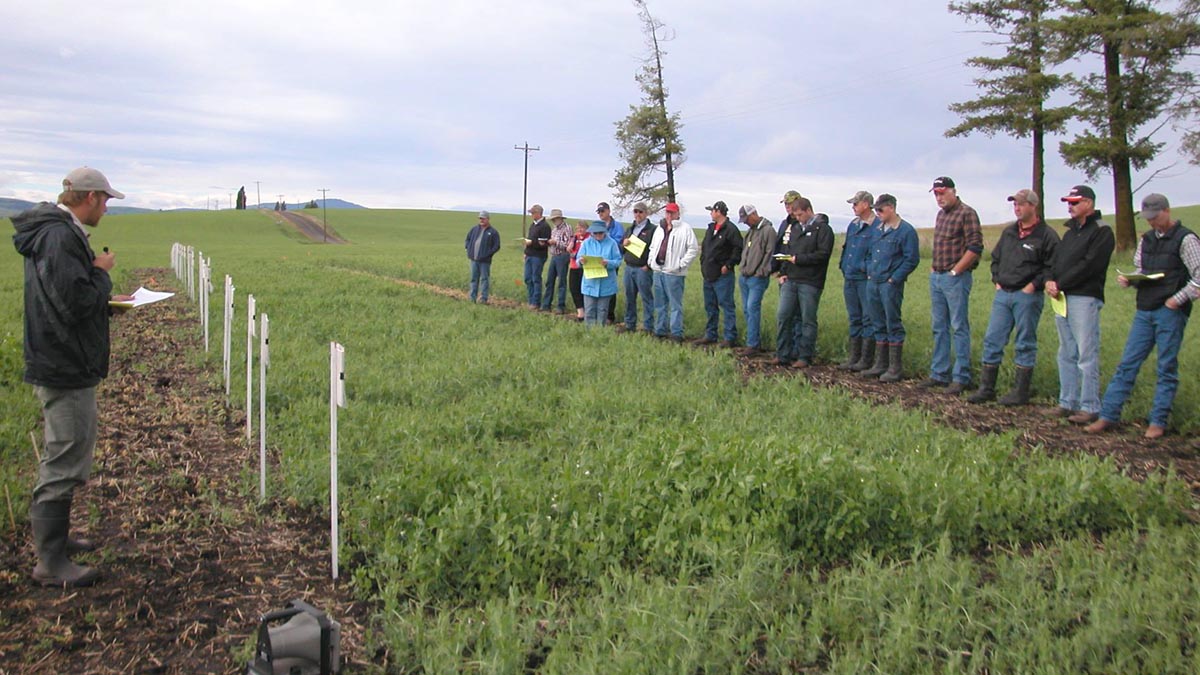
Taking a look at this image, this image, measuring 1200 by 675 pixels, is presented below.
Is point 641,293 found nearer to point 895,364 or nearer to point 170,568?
point 895,364

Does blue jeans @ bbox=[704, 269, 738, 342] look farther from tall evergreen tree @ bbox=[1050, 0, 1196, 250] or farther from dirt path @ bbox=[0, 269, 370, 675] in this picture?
tall evergreen tree @ bbox=[1050, 0, 1196, 250]

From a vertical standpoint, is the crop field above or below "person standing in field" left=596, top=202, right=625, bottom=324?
below

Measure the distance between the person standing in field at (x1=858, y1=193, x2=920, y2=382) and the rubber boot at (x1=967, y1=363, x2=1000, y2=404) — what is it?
3.91ft

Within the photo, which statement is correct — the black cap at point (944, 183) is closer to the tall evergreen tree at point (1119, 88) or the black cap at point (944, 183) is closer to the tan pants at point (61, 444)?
the tan pants at point (61, 444)

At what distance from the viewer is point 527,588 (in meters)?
4.50

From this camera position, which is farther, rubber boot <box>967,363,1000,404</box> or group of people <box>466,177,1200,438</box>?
rubber boot <box>967,363,1000,404</box>

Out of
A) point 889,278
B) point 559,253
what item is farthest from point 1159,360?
point 559,253

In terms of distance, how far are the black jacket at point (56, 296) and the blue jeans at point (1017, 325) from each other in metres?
7.81

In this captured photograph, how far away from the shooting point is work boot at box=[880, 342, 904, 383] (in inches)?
388

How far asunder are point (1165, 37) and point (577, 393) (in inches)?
988

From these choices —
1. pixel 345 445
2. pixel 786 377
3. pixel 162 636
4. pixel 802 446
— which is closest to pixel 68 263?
pixel 162 636

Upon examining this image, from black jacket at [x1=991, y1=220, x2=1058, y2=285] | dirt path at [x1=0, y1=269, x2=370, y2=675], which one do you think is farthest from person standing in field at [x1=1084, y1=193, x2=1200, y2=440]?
dirt path at [x1=0, y1=269, x2=370, y2=675]

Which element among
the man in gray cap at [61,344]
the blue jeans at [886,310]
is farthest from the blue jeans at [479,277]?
the man in gray cap at [61,344]

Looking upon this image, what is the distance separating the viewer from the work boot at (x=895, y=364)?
9.86m
